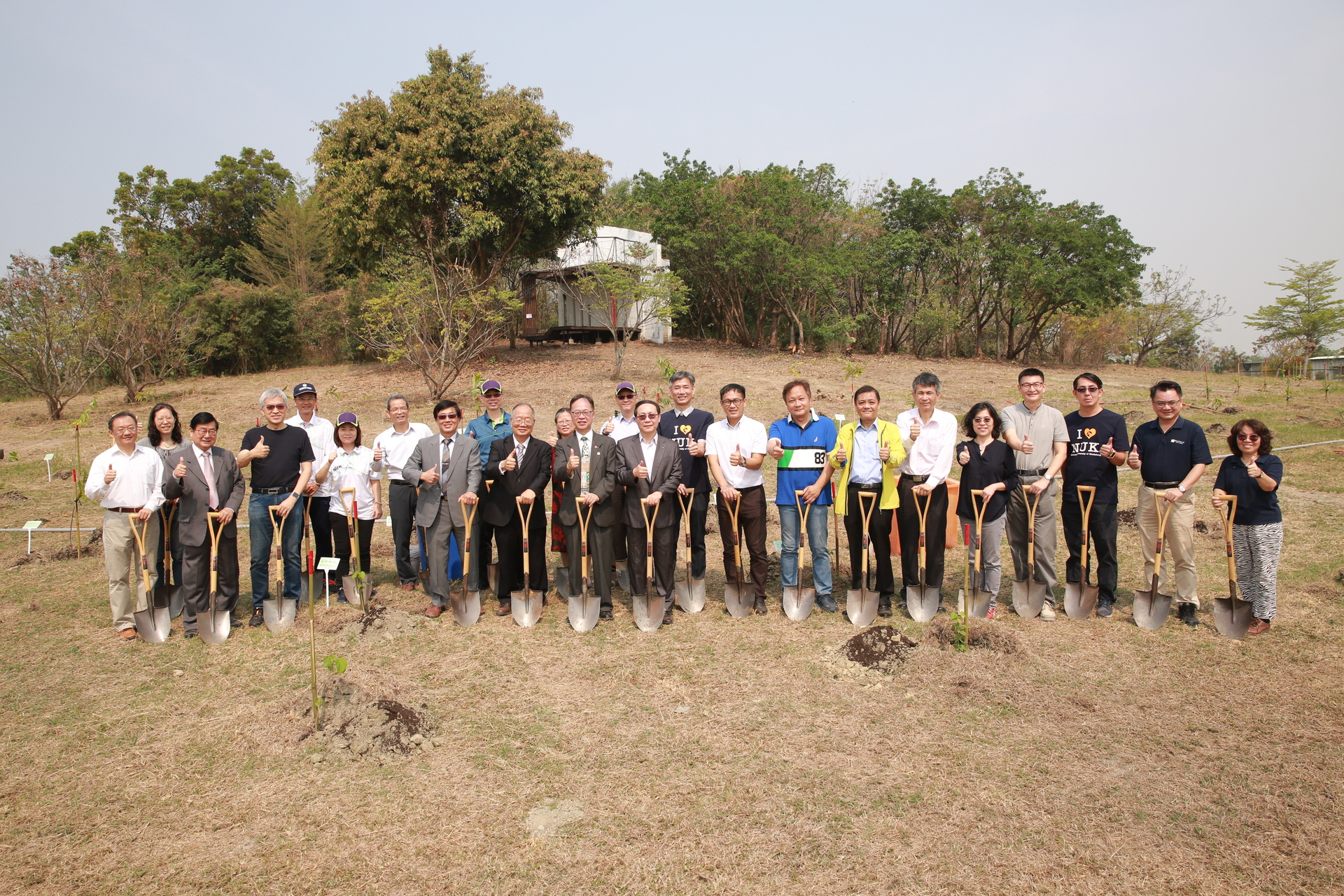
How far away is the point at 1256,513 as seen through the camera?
524cm

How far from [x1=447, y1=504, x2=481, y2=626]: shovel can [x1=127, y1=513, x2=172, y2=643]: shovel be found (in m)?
1.98

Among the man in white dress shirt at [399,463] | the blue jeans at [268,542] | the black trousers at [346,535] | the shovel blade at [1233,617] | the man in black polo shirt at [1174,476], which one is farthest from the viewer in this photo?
the man in white dress shirt at [399,463]

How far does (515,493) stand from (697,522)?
1.46m

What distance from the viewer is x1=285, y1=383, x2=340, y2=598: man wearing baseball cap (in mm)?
6047

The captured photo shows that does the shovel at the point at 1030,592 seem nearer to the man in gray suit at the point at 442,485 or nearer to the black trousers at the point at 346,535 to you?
the man in gray suit at the point at 442,485

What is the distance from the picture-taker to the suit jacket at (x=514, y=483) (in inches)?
231

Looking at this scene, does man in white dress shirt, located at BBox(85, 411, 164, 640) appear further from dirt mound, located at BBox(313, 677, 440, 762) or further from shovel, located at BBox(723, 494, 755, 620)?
shovel, located at BBox(723, 494, 755, 620)

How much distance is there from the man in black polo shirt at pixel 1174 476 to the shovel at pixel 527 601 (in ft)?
14.4

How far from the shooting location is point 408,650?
17.4 ft

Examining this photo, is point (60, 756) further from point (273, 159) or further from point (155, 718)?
point (273, 159)

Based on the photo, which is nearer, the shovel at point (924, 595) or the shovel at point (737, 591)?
the shovel at point (924, 595)

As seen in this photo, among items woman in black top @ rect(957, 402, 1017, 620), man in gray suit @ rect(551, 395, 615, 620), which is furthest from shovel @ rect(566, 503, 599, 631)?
woman in black top @ rect(957, 402, 1017, 620)

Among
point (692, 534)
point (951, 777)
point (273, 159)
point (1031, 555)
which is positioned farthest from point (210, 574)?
point (273, 159)

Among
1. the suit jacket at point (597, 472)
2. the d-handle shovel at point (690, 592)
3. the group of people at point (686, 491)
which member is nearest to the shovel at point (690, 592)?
the d-handle shovel at point (690, 592)
